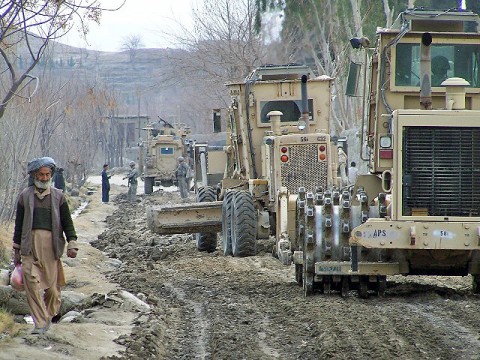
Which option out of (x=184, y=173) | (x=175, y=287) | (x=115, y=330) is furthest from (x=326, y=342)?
(x=184, y=173)

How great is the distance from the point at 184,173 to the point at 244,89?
20.4 metres

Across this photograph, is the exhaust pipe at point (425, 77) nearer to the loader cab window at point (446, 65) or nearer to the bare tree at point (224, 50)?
the loader cab window at point (446, 65)

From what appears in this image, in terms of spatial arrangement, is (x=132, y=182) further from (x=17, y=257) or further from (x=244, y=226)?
(x=17, y=257)

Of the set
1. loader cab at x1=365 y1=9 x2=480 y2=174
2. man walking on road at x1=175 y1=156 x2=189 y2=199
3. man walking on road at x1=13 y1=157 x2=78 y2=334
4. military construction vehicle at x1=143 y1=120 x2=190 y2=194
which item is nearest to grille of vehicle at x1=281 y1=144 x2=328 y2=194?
loader cab at x1=365 y1=9 x2=480 y2=174

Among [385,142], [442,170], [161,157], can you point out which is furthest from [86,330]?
[161,157]

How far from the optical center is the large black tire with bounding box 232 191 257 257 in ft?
54.1

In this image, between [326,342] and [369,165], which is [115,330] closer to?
[326,342]

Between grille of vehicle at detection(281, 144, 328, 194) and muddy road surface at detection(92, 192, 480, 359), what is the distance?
4.40ft

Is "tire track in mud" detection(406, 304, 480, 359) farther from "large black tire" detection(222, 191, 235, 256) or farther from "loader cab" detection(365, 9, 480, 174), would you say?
"large black tire" detection(222, 191, 235, 256)

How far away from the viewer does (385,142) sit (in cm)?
1180

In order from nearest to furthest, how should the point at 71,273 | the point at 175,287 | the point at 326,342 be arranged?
the point at 326,342 → the point at 175,287 → the point at 71,273

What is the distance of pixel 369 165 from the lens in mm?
13117

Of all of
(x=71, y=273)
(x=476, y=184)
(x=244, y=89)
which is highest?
(x=244, y=89)

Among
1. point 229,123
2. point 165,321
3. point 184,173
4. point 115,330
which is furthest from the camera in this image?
point 184,173
